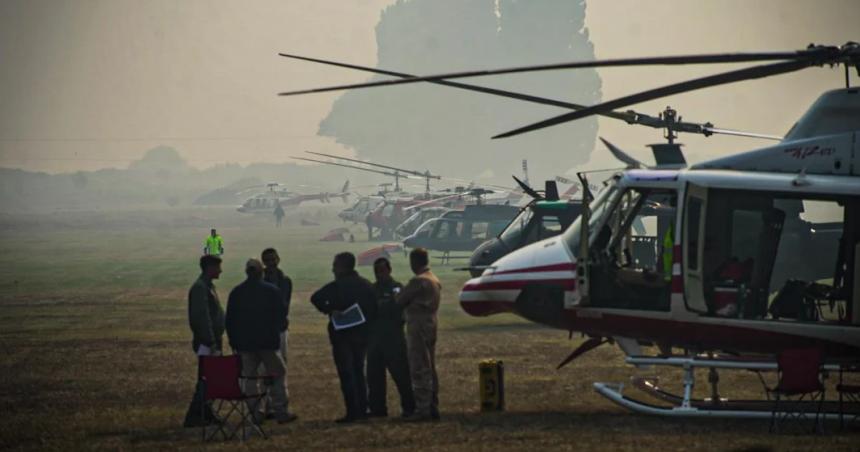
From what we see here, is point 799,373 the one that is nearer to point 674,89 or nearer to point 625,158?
point 674,89

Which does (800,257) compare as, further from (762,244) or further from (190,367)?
(190,367)

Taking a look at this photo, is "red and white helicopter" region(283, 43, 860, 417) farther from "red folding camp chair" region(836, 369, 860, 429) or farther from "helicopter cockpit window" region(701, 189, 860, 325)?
"red folding camp chair" region(836, 369, 860, 429)

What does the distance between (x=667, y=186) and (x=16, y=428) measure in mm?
7415

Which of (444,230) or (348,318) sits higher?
(444,230)

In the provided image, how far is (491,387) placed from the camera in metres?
17.3

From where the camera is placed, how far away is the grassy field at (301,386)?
15.0 m

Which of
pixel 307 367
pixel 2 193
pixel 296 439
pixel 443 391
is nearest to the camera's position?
pixel 296 439

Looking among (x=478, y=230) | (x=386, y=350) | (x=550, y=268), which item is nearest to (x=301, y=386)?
(x=386, y=350)

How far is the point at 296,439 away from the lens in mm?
15250

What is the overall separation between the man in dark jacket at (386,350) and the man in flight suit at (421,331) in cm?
28

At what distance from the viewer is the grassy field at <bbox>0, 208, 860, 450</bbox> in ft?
49.1

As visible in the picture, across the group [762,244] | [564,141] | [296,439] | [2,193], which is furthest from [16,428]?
[564,141]

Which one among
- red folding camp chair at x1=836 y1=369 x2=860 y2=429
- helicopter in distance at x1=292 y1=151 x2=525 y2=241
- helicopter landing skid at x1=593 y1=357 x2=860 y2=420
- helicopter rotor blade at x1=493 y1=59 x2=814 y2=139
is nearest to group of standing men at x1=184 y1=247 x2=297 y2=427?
helicopter rotor blade at x1=493 y1=59 x2=814 y2=139

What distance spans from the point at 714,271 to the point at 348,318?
Result: 3.92m
